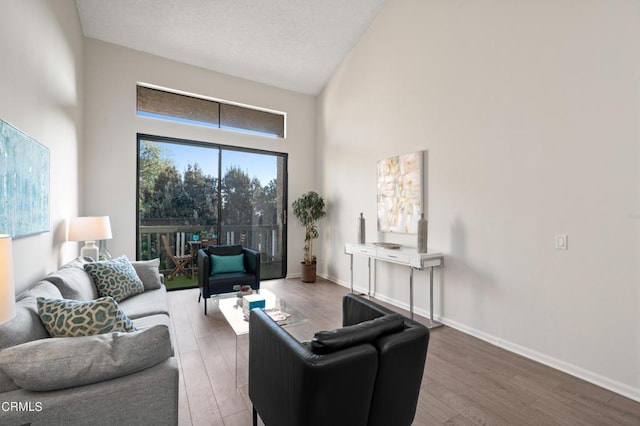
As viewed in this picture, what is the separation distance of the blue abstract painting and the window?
7.82 ft

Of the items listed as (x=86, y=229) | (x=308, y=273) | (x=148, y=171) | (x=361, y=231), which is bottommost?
(x=308, y=273)

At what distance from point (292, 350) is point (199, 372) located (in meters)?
1.57

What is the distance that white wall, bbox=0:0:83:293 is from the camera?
6.58 ft

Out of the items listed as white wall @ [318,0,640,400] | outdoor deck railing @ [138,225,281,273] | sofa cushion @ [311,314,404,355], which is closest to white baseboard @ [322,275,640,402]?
white wall @ [318,0,640,400]

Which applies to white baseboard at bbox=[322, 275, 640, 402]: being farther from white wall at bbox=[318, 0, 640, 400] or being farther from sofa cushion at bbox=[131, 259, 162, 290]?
sofa cushion at bbox=[131, 259, 162, 290]

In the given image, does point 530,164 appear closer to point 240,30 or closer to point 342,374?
point 342,374

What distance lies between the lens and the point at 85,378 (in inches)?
47.5

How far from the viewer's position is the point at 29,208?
224cm

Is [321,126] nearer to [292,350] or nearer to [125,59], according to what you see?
[125,59]

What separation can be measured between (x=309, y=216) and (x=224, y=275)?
217 cm

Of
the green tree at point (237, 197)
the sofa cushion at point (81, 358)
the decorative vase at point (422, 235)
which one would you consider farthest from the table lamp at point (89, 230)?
the decorative vase at point (422, 235)

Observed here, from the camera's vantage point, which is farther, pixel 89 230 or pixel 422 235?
pixel 422 235

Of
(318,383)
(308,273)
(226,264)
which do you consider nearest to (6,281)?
(318,383)

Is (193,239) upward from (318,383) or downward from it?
upward
